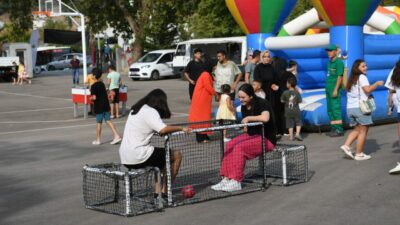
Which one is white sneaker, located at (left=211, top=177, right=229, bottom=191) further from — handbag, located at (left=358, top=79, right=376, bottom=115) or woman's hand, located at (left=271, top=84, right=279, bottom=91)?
woman's hand, located at (left=271, top=84, right=279, bottom=91)

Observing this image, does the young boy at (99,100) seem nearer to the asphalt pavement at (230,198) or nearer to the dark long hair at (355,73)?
the asphalt pavement at (230,198)

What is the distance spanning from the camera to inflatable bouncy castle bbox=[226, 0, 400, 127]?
1493 cm

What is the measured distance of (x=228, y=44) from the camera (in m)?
40.7

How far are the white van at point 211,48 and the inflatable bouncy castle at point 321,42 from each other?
2204 centimetres

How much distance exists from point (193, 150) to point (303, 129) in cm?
521

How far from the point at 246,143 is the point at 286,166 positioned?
3.92 feet

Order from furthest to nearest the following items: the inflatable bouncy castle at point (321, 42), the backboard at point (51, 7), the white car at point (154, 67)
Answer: the white car at point (154, 67) < the backboard at point (51, 7) < the inflatable bouncy castle at point (321, 42)

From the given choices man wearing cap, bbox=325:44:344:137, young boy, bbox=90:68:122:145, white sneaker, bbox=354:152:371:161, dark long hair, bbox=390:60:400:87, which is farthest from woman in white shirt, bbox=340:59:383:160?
young boy, bbox=90:68:122:145

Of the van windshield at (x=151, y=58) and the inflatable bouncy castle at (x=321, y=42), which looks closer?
the inflatable bouncy castle at (x=321, y=42)

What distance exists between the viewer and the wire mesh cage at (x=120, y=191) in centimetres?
805

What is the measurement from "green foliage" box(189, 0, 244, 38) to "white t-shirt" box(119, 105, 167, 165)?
37.5 meters

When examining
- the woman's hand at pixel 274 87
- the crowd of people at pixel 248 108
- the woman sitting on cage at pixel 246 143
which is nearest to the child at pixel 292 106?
the crowd of people at pixel 248 108

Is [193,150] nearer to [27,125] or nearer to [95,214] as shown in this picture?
[95,214]

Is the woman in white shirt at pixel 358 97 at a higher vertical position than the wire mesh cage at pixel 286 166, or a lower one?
higher
